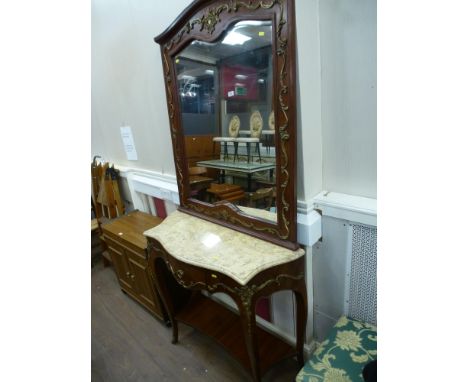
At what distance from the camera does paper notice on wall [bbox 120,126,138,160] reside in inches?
79.6

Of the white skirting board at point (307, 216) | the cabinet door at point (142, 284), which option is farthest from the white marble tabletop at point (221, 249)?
the cabinet door at point (142, 284)

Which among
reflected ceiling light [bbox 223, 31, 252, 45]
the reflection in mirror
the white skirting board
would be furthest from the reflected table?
reflected ceiling light [bbox 223, 31, 252, 45]

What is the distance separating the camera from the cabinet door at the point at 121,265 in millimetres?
1750

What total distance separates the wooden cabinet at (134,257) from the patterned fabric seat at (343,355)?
1045mm

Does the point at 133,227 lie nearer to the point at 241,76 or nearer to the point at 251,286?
the point at 251,286

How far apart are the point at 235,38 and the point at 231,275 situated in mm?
922

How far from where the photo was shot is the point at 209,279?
96 centimetres

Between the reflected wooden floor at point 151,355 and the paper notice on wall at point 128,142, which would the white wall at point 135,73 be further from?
the reflected wooden floor at point 151,355
